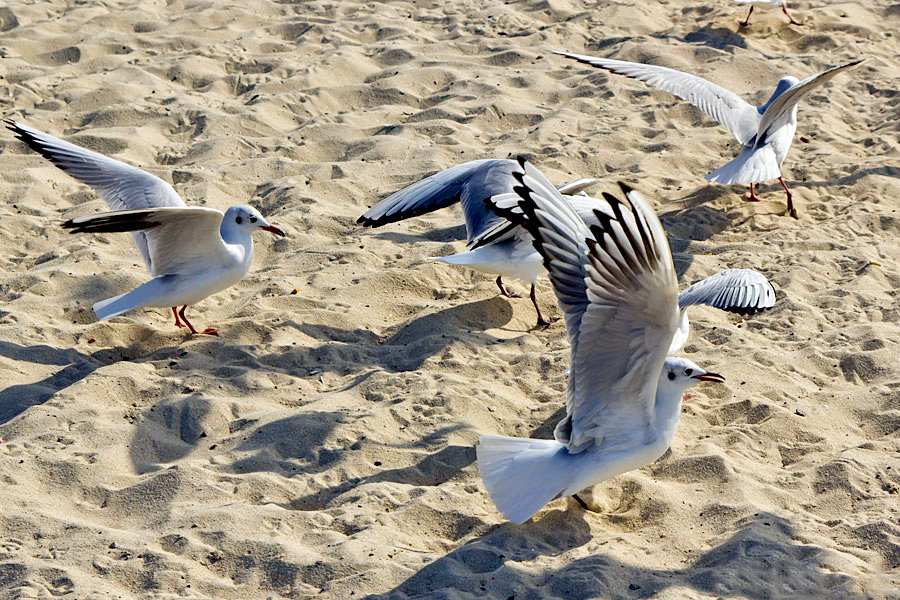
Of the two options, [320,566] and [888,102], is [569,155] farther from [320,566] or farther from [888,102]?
[320,566]

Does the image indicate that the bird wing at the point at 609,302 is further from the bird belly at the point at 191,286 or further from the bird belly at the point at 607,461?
the bird belly at the point at 191,286

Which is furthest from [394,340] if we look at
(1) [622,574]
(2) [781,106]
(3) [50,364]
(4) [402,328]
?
(2) [781,106]

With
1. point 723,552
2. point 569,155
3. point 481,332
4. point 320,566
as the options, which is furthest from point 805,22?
point 320,566

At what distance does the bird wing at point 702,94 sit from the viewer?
21.3ft

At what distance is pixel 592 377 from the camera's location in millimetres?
3426

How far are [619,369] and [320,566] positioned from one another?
115 cm

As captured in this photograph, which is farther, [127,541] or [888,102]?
[888,102]

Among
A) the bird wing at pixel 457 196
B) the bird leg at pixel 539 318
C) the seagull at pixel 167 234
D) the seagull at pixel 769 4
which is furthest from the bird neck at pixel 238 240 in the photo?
the seagull at pixel 769 4

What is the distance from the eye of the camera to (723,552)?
3.45 meters

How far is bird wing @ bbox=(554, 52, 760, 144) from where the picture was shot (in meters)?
6.50

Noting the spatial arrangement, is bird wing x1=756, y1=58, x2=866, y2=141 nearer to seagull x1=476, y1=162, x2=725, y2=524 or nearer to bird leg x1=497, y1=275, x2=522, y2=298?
bird leg x1=497, y1=275, x2=522, y2=298

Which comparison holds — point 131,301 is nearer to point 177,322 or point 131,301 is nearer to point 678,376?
point 177,322

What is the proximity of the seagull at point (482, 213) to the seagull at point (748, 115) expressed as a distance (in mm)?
1304

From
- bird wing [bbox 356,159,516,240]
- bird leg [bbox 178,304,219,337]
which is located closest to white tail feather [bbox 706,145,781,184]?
bird wing [bbox 356,159,516,240]
